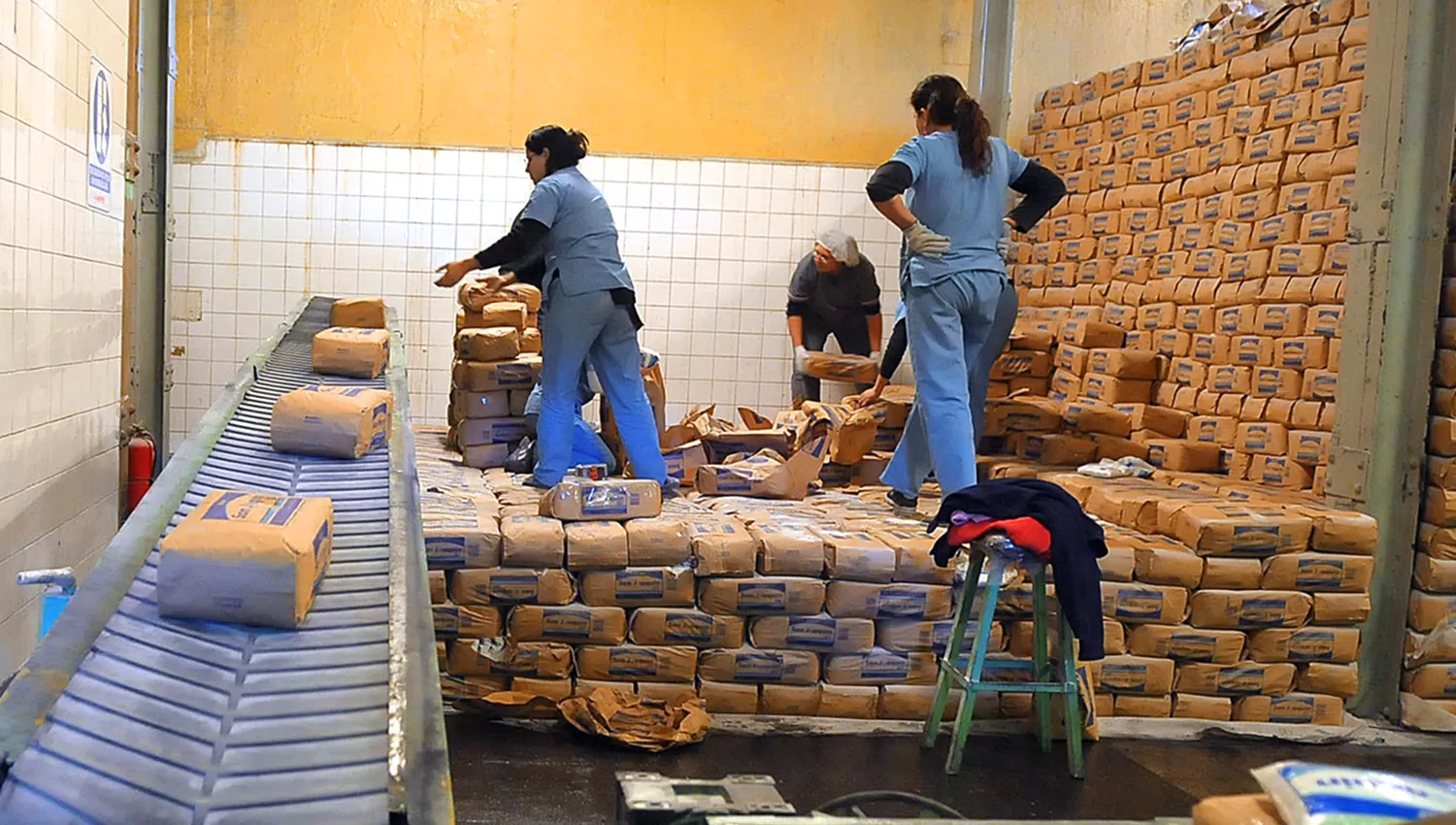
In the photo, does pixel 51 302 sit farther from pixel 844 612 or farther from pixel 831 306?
pixel 831 306

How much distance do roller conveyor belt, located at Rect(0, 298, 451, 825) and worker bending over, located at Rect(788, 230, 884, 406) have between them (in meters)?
5.05

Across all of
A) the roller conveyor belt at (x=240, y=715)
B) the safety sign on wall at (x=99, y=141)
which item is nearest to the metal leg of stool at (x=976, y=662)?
the roller conveyor belt at (x=240, y=715)

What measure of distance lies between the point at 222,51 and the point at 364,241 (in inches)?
52.8

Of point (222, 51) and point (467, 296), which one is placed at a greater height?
point (222, 51)

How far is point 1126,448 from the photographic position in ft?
18.5

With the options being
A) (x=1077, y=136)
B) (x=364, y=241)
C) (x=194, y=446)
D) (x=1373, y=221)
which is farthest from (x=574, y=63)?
(x=194, y=446)

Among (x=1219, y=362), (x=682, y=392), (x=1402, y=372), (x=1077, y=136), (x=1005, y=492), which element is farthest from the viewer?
(x=682, y=392)

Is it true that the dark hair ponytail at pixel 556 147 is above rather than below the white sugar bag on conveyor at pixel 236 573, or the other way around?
above

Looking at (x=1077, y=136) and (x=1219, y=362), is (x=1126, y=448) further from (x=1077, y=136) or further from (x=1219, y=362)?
(x=1077, y=136)

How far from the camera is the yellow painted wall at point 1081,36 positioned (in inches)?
281

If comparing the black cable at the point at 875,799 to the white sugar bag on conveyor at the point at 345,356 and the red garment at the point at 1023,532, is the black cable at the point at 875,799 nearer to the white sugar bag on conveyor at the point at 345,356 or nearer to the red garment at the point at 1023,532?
the red garment at the point at 1023,532

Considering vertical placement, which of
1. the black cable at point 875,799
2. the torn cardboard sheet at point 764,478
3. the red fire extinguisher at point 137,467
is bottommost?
the black cable at point 875,799

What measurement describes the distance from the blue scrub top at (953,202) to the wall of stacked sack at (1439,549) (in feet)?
4.93

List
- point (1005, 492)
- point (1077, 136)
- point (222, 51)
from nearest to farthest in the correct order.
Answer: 1. point (1005, 492)
2. point (1077, 136)
3. point (222, 51)
